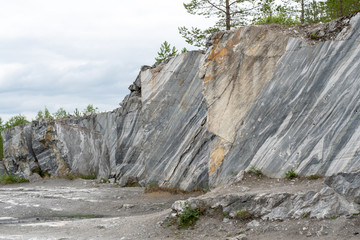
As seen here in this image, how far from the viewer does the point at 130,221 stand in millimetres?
11883

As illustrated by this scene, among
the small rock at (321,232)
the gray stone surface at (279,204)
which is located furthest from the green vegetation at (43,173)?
the small rock at (321,232)

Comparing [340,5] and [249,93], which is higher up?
[340,5]

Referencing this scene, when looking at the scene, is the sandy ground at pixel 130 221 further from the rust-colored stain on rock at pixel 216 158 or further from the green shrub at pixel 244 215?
the rust-colored stain on rock at pixel 216 158

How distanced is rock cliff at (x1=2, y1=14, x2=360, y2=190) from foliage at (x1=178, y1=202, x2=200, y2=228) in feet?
9.80

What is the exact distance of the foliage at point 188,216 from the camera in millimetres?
10289

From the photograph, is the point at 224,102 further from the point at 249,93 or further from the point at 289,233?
the point at 289,233

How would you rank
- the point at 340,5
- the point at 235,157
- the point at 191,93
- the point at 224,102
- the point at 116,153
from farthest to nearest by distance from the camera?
1. the point at 116,153
2. the point at 340,5
3. the point at 191,93
4. the point at 224,102
5. the point at 235,157

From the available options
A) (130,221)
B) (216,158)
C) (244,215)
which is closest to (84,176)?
(216,158)

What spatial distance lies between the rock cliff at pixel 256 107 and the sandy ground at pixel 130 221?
3.41 ft

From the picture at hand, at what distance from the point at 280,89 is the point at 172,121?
23.9 ft

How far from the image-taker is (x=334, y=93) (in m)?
11.2

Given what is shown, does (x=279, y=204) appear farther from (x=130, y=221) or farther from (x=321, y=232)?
(x=130, y=221)

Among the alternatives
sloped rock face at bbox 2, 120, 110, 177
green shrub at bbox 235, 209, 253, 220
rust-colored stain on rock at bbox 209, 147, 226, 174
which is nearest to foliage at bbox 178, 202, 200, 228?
green shrub at bbox 235, 209, 253, 220

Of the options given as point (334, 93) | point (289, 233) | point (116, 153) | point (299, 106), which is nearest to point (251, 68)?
point (299, 106)
